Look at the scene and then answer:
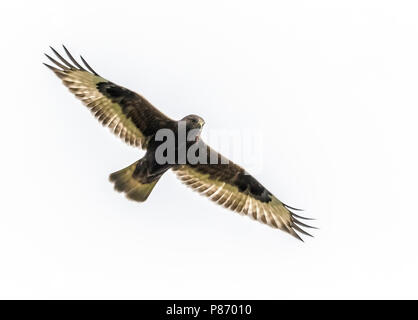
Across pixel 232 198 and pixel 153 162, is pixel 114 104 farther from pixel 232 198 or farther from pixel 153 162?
pixel 232 198

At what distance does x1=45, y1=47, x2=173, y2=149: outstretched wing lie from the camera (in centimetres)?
1377

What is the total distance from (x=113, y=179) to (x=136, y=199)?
44 cm

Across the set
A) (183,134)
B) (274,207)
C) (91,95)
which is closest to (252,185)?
(274,207)

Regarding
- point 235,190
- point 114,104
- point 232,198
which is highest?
point 114,104

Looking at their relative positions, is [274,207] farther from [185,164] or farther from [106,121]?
[106,121]

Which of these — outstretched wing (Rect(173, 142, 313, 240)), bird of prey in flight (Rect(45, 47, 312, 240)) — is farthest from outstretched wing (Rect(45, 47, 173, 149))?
outstretched wing (Rect(173, 142, 313, 240))

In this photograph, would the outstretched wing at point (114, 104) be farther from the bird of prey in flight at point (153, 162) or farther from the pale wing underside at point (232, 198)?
the pale wing underside at point (232, 198)

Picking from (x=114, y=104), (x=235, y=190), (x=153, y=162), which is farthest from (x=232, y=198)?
(x=114, y=104)

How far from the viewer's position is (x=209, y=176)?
14.4 m

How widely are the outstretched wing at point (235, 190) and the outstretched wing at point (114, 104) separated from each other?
2.75 ft

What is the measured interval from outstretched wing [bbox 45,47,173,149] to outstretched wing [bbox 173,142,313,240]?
837mm

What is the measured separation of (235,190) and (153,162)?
1414 millimetres

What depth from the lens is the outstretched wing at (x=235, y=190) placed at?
46.9ft

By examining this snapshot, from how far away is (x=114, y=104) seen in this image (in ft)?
45.6
